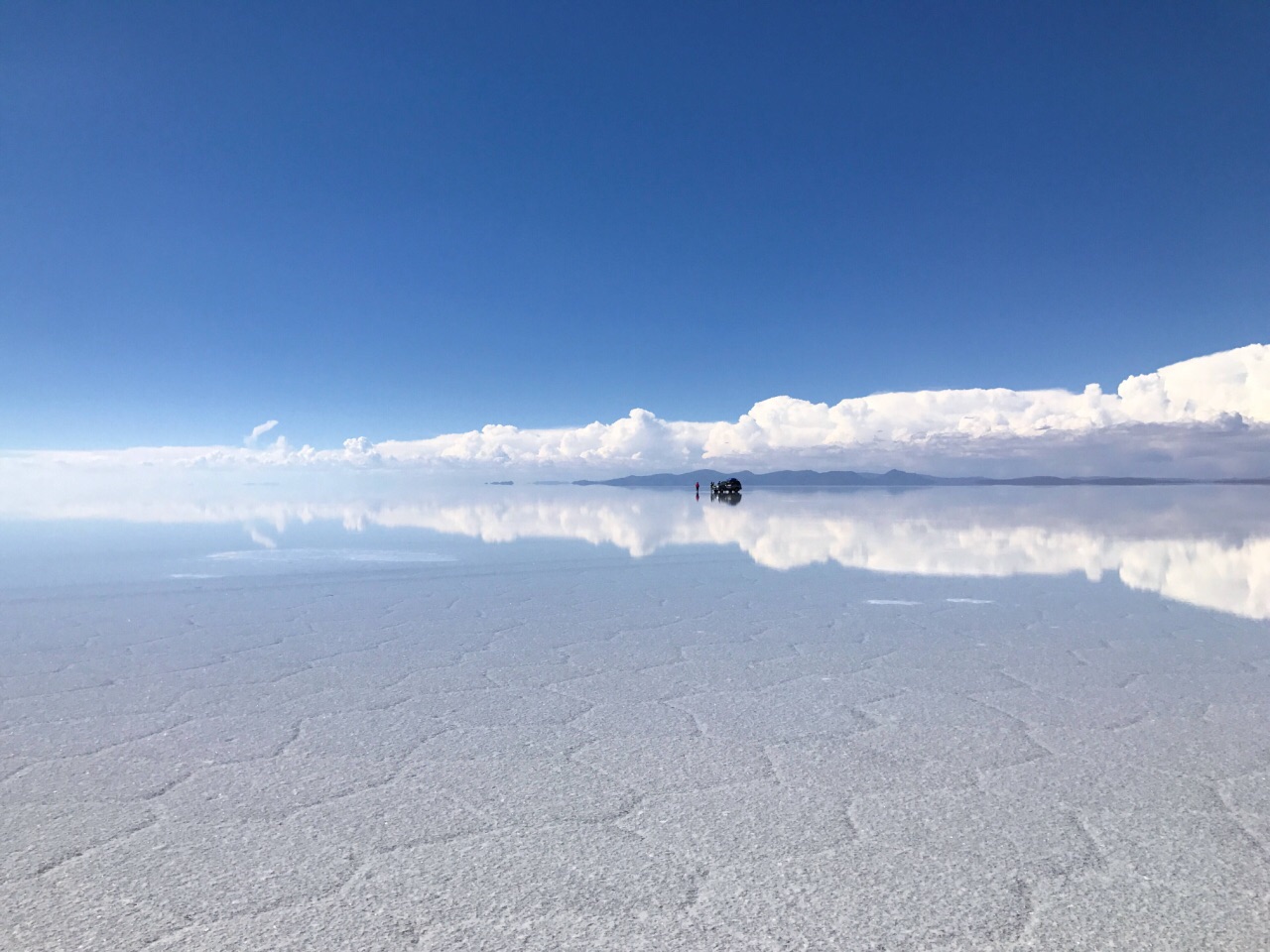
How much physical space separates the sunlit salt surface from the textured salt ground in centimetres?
1

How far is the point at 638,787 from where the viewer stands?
277 cm

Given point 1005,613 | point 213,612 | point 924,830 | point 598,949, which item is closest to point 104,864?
point 598,949

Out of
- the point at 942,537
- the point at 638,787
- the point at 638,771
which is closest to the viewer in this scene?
the point at 638,787

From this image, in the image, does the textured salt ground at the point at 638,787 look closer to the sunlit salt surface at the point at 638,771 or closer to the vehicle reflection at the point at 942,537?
the sunlit salt surface at the point at 638,771

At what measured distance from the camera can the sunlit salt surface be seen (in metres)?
2.00

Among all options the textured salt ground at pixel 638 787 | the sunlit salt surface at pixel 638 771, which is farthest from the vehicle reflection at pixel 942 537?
the textured salt ground at pixel 638 787

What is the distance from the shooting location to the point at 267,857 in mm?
2283

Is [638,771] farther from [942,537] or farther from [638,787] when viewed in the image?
[942,537]

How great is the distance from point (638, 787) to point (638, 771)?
6.4 inches

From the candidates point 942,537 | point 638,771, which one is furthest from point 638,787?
point 942,537

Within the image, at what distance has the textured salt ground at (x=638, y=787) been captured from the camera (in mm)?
1989

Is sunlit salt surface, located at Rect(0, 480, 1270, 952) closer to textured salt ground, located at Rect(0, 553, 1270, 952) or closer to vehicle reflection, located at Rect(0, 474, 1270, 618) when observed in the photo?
textured salt ground, located at Rect(0, 553, 1270, 952)

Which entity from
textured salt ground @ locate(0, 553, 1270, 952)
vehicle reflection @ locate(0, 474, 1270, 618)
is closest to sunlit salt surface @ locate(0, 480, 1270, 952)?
textured salt ground @ locate(0, 553, 1270, 952)

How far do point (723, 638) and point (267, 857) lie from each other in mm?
3451
